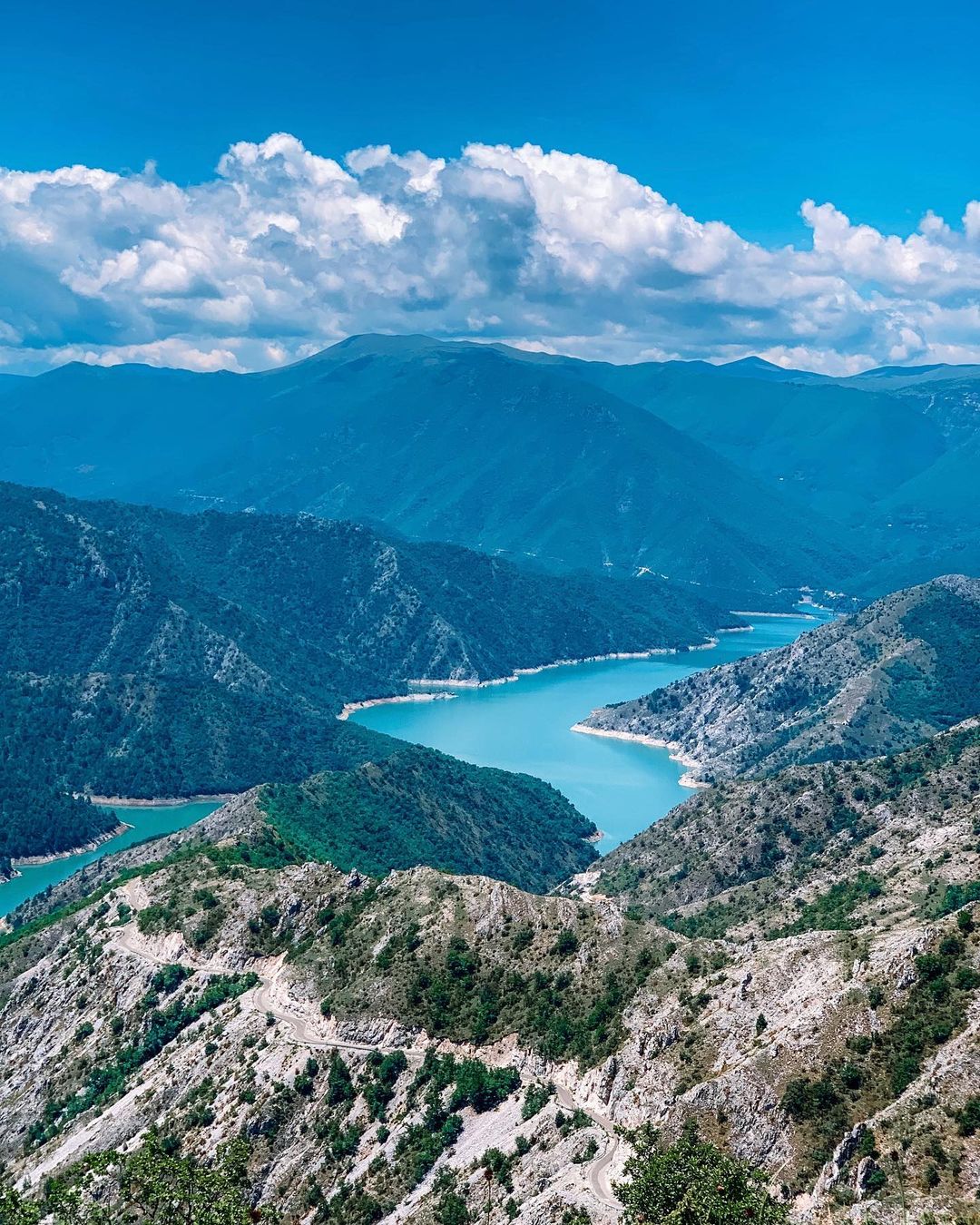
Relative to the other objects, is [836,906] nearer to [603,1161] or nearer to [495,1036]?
[495,1036]

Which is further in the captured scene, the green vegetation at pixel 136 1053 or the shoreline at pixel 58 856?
the shoreline at pixel 58 856

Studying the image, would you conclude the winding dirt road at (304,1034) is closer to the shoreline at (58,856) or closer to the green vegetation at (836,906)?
the green vegetation at (836,906)

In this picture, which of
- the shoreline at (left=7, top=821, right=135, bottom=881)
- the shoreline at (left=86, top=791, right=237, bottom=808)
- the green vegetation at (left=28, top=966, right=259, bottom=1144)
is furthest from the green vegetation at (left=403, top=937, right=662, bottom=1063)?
the shoreline at (left=86, top=791, right=237, bottom=808)

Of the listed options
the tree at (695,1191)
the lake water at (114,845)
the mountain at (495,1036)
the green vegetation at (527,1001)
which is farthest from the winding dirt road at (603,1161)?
the lake water at (114,845)

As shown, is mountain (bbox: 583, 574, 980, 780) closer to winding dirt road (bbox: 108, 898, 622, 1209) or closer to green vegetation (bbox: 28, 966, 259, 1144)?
winding dirt road (bbox: 108, 898, 622, 1209)

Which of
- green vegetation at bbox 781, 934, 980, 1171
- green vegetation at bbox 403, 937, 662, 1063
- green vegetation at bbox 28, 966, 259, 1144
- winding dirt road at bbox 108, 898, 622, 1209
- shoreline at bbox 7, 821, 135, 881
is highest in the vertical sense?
green vegetation at bbox 781, 934, 980, 1171

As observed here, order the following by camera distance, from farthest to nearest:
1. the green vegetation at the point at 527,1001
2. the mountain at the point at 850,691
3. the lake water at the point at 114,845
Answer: the mountain at the point at 850,691
the lake water at the point at 114,845
the green vegetation at the point at 527,1001

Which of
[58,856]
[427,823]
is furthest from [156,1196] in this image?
[58,856]

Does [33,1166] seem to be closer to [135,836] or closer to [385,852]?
[385,852]

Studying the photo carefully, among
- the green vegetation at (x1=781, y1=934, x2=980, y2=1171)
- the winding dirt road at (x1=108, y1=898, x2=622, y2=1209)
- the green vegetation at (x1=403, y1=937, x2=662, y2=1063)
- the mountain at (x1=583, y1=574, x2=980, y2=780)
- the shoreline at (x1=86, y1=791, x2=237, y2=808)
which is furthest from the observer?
the shoreline at (x1=86, y1=791, x2=237, y2=808)
